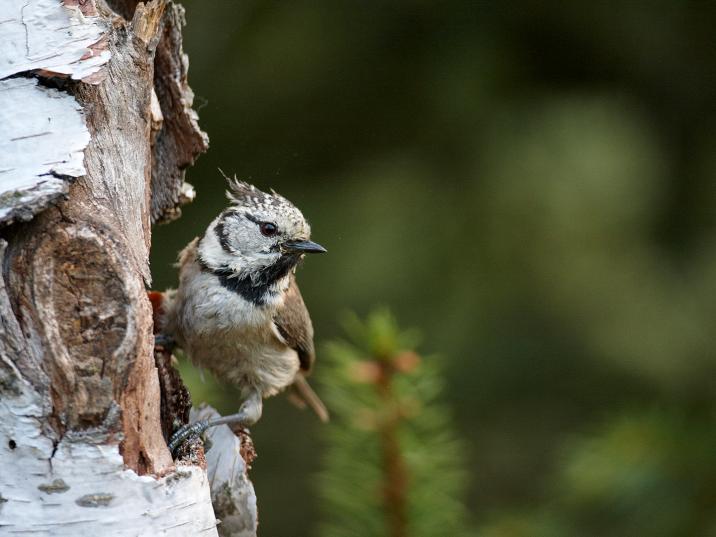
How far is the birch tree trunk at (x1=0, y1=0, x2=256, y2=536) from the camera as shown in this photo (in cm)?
202

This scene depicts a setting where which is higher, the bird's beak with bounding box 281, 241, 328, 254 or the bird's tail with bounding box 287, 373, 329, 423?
the bird's beak with bounding box 281, 241, 328, 254

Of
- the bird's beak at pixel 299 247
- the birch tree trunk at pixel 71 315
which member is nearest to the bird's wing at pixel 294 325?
the bird's beak at pixel 299 247

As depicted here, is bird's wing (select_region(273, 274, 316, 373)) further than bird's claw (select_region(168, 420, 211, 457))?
Yes

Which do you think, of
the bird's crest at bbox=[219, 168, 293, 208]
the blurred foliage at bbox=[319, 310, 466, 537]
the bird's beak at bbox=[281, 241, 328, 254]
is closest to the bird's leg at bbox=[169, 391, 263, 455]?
the blurred foliage at bbox=[319, 310, 466, 537]

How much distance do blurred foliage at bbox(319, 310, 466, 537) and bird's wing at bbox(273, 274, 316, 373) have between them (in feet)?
2.96

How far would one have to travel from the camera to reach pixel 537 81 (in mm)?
4527

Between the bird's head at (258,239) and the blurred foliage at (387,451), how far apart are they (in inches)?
30.8

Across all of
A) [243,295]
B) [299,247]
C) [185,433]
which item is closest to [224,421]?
[185,433]

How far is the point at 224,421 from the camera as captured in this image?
2.97 m

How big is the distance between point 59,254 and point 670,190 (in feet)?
10.5

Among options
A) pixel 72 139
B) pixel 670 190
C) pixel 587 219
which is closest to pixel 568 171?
pixel 587 219

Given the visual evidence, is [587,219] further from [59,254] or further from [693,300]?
[59,254]

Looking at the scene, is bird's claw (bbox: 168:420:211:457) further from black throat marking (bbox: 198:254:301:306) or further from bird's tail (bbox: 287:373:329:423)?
bird's tail (bbox: 287:373:329:423)

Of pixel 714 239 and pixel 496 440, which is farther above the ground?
pixel 714 239
